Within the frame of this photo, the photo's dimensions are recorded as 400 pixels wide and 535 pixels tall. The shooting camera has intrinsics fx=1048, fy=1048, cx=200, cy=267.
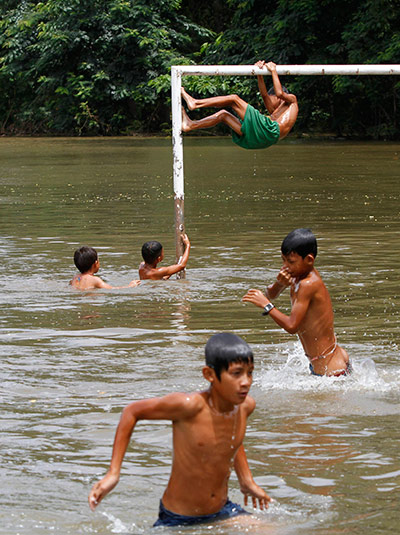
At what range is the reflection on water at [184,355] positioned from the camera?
15.7 feet

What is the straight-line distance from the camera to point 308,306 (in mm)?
6547

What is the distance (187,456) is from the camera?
4.28 meters

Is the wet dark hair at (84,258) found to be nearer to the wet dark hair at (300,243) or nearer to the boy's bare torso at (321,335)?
the boy's bare torso at (321,335)

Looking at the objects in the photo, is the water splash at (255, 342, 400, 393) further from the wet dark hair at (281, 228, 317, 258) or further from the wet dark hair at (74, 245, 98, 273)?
the wet dark hair at (74, 245, 98, 273)

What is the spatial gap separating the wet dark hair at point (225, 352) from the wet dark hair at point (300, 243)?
2.13 m

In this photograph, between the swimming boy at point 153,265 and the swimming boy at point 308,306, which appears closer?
the swimming boy at point 308,306

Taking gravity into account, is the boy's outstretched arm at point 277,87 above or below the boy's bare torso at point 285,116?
above

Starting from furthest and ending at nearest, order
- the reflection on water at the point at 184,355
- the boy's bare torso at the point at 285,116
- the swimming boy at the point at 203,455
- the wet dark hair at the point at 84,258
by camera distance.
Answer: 1. the wet dark hair at the point at 84,258
2. the boy's bare torso at the point at 285,116
3. the reflection on water at the point at 184,355
4. the swimming boy at the point at 203,455

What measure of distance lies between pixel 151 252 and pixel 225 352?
657 cm

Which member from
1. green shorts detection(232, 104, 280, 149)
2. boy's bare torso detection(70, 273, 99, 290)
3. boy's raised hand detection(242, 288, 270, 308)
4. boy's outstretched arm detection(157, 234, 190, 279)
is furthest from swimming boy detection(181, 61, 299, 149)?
boy's raised hand detection(242, 288, 270, 308)

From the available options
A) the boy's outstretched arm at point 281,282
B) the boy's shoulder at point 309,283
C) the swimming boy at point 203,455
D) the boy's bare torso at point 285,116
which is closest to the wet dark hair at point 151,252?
the boy's bare torso at point 285,116

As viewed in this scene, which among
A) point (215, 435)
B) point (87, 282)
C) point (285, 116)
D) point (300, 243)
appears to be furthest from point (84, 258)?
point (215, 435)

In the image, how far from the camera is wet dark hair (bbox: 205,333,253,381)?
158 inches

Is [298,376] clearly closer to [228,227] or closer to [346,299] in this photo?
[346,299]
